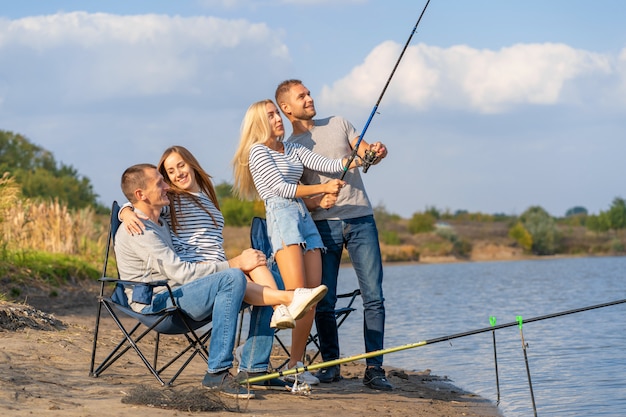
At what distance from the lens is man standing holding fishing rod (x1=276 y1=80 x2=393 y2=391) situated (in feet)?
17.6

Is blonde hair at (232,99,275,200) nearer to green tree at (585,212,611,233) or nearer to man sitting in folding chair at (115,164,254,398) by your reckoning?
man sitting in folding chair at (115,164,254,398)

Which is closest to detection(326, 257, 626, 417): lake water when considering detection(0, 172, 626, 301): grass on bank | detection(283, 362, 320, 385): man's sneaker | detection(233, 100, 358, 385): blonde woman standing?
detection(283, 362, 320, 385): man's sneaker

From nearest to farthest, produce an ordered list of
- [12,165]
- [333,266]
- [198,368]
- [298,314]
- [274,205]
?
1. [298,314]
2. [274,205]
3. [333,266]
4. [198,368]
5. [12,165]

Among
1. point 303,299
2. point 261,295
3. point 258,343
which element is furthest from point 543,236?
point 303,299

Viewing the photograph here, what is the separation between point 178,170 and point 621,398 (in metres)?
2.99

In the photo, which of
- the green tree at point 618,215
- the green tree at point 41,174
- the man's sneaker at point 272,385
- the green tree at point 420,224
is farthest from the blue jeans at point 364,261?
the green tree at point 618,215

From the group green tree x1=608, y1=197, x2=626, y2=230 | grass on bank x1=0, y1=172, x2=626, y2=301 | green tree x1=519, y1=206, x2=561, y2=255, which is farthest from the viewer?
green tree x1=608, y1=197, x2=626, y2=230

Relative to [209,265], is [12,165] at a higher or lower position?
higher

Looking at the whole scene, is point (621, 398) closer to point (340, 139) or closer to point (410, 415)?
point (410, 415)

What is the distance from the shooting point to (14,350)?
5.21 meters

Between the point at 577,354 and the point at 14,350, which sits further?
the point at 577,354

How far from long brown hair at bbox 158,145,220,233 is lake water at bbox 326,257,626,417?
79.8 inches

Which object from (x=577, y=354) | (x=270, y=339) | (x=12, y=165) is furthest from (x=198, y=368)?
(x=12, y=165)

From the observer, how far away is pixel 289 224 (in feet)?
16.5
